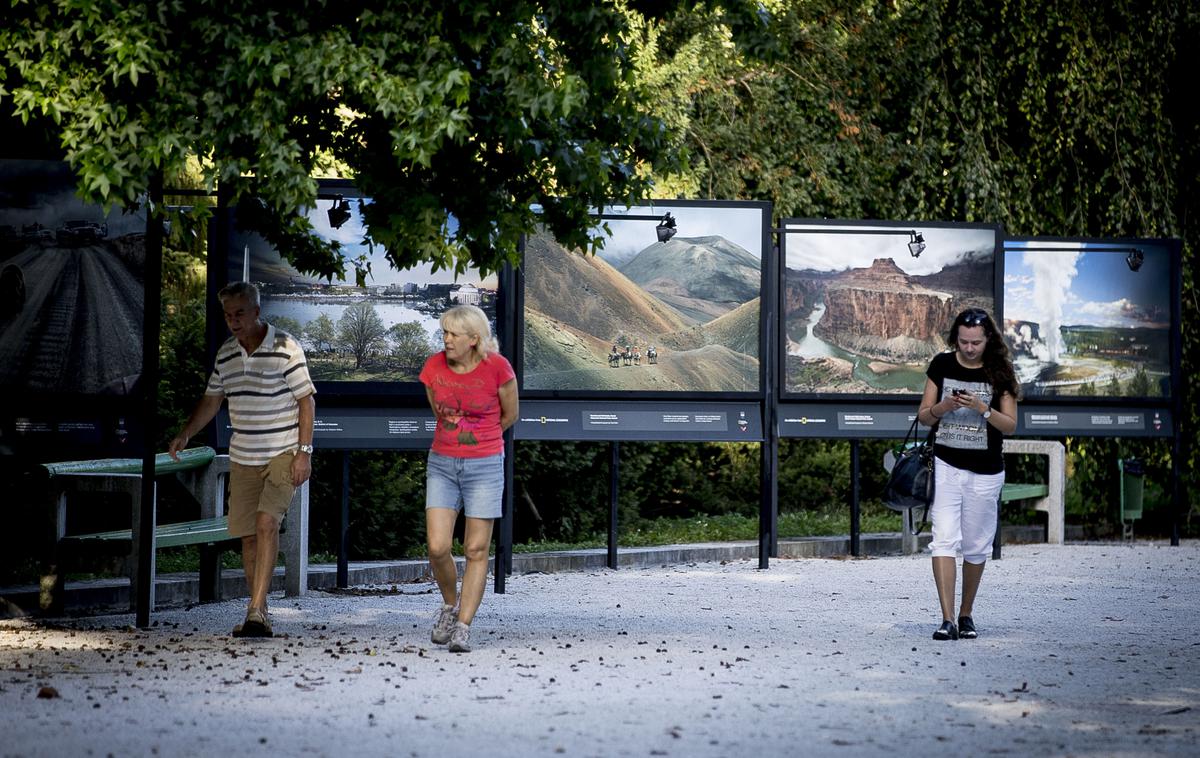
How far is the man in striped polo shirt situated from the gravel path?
0.62 m

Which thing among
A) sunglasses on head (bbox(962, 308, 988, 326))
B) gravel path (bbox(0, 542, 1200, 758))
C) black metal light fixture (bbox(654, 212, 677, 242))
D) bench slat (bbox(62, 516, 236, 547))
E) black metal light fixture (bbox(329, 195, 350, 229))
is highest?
black metal light fixture (bbox(654, 212, 677, 242))

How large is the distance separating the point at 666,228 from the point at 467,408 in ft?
15.2

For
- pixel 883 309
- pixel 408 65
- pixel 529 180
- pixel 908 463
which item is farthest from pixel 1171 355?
pixel 408 65

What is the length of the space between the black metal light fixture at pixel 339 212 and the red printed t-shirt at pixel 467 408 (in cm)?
Result: 281

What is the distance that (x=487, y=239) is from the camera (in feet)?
32.1

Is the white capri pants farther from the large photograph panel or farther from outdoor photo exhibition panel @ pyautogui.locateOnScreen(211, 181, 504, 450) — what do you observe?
the large photograph panel

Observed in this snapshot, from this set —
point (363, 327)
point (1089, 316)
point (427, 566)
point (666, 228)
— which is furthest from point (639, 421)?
point (1089, 316)

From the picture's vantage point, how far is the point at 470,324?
29.1ft

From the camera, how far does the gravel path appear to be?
6.30 metres

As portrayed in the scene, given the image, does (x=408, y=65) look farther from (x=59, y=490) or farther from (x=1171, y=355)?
(x=1171, y=355)

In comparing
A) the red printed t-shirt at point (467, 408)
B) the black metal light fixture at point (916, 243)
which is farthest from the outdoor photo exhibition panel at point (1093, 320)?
the red printed t-shirt at point (467, 408)

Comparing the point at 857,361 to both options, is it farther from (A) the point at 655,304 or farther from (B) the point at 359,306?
(B) the point at 359,306

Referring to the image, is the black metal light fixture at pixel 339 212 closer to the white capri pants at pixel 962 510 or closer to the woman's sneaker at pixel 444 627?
the woman's sneaker at pixel 444 627

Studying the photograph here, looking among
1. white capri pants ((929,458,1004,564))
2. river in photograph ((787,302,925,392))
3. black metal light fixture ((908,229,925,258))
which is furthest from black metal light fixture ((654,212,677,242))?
white capri pants ((929,458,1004,564))
